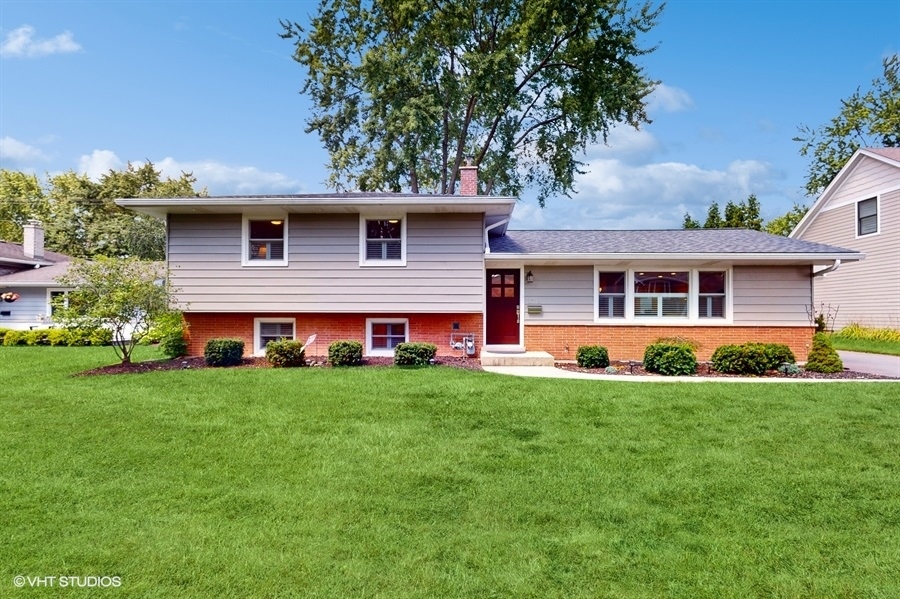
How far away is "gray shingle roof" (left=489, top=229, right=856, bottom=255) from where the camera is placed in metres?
11.6

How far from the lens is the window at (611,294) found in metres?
12.1

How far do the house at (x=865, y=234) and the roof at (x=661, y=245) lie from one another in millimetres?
6021

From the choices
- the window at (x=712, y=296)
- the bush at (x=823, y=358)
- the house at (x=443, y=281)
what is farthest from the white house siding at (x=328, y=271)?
the bush at (x=823, y=358)

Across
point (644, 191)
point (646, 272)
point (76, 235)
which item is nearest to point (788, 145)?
point (644, 191)

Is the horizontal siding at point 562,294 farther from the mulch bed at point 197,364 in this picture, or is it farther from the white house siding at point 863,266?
the white house siding at point 863,266

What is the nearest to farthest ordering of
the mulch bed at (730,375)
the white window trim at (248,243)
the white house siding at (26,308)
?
1. the mulch bed at (730,375)
2. the white window trim at (248,243)
3. the white house siding at (26,308)

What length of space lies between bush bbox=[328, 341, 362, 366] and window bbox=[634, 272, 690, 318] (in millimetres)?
6716

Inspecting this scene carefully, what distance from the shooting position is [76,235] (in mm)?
30641

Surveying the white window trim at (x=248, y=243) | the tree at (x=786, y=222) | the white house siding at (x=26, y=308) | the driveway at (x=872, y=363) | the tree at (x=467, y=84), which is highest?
the tree at (x=467, y=84)

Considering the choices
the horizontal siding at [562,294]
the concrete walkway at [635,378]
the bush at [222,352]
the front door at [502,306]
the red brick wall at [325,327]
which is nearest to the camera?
the concrete walkway at [635,378]

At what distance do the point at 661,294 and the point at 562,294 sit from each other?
94.7 inches

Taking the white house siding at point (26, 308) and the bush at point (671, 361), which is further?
the white house siding at point (26, 308)

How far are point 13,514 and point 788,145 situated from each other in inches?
1364

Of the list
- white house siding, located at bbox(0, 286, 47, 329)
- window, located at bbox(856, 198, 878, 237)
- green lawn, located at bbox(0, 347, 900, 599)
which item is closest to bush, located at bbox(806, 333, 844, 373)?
green lawn, located at bbox(0, 347, 900, 599)
